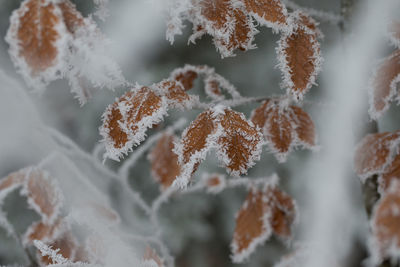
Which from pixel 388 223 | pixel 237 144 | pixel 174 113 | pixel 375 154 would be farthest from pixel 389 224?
pixel 174 113

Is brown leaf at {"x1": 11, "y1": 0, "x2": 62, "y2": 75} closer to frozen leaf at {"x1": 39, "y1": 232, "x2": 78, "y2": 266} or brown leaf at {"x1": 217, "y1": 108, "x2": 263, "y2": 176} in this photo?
brown leaf at {"x1": 217, "y1": 108, "x2": 263, "y2": 176}

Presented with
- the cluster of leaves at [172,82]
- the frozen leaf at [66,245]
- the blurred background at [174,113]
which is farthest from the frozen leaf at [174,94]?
the blurred background at [174,113]

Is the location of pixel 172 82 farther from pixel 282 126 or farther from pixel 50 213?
pixel 50 213

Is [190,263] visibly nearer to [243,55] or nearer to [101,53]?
[243,55]

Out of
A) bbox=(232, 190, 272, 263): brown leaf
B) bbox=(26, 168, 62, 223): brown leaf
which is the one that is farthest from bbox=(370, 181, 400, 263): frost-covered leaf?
bbox=(26, 168, 62, 223): brown leaf

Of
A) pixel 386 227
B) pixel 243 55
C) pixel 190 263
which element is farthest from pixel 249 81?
pixel 386 227

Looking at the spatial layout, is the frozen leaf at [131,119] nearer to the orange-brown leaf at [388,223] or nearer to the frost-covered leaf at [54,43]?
the frost-covered leaf at [54,43]
